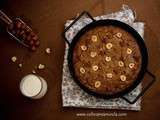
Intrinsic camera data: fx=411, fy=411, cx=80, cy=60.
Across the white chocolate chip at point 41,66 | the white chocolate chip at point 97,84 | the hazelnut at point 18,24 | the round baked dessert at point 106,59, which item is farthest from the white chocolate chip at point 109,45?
the hazelnut at point 18,24

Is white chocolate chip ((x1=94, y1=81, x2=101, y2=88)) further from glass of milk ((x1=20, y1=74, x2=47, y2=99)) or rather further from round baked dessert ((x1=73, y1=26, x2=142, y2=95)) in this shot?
glass of milk ((x1=20, y1=74, x2=47, y2=99))

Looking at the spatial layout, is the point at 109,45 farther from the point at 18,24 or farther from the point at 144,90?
the point at 18,24

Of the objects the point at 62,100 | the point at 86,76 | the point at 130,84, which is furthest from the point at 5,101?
the point at 130,84

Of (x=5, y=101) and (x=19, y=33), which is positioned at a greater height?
(x=19, y=33)

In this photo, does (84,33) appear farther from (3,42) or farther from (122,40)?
(3,42)

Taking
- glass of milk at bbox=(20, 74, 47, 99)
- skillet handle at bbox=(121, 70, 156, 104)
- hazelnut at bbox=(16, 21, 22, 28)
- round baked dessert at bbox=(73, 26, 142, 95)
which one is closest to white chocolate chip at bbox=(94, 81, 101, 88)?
round baked dessert at bbox=(73, 26, 142, 95)

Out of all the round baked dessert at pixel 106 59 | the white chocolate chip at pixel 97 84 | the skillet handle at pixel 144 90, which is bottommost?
the skillet handle at pixel 144 90

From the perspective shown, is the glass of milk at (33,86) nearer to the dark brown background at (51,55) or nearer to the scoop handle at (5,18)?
the dark brown background at (51,55)

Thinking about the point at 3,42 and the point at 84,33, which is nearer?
the point at 84,33
